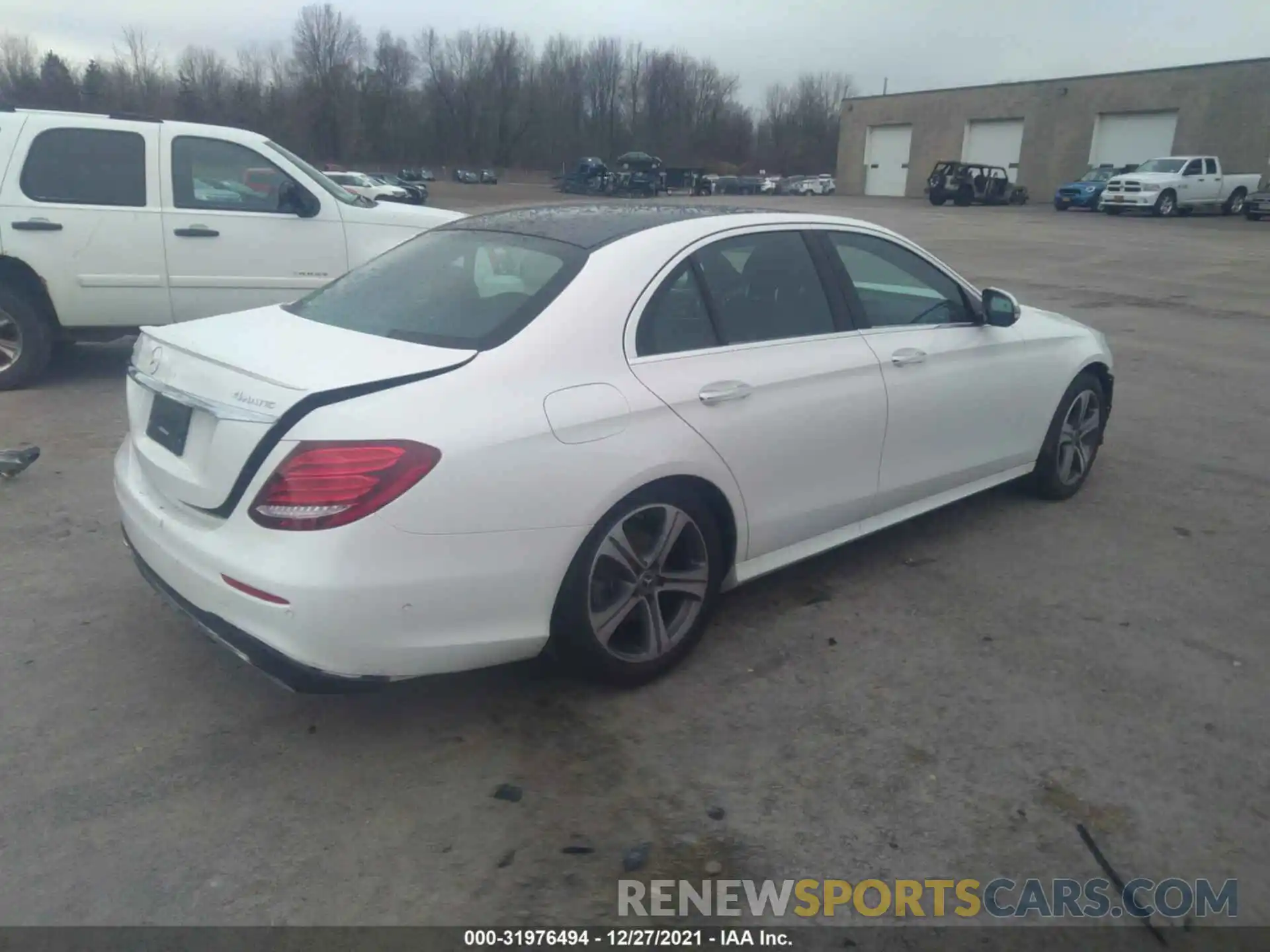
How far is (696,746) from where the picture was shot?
10.2ft

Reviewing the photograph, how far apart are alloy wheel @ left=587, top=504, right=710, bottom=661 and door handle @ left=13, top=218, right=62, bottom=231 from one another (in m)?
5.90

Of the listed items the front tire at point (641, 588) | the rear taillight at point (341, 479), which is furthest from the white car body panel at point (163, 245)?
the rear taillight at point (341, 479)

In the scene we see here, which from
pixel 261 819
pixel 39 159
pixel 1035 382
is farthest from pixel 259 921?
pixel 39 159

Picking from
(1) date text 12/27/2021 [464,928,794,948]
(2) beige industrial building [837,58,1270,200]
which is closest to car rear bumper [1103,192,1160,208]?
(2) beige industrial building [837,58,1270,200]

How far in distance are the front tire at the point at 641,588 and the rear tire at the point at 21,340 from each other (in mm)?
5863

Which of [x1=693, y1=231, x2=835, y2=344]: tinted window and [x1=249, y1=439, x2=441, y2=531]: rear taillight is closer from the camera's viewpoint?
[x1=249, y1=439, x2=441, y2=531]: rear taillight

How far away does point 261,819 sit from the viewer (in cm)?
273

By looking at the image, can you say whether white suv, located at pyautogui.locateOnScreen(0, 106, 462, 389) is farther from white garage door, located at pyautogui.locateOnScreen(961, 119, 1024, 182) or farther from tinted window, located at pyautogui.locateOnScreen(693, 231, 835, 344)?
white garage door, located at pyautogui.locateOnScreen(961, 119, 1024, 182)

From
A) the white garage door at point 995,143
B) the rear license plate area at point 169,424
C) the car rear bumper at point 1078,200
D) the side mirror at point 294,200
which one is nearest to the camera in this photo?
the rear license plate area at point 169,424

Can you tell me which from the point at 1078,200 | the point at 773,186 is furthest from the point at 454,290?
the point at 773,186

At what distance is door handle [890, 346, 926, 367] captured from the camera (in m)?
4.16

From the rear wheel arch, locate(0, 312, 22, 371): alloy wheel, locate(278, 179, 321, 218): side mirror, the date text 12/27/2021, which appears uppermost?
locate(278, 179, 321, 218): side mirror

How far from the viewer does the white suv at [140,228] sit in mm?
7066

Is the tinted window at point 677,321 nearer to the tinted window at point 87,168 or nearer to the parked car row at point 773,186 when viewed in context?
the tinted window at point 87,168
